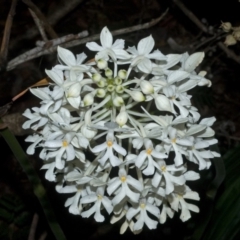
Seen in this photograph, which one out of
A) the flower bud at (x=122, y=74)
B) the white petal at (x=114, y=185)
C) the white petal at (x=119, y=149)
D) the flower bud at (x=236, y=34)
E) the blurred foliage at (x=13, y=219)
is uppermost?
the flower bud at (x=122, y=74)

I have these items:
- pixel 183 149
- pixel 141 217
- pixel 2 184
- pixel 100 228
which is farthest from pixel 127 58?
pixel 2 184

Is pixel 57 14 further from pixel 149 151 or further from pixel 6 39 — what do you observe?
pixel 149 151

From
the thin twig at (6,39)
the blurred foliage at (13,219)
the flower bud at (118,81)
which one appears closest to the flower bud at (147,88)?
the flower bud at (118,81)

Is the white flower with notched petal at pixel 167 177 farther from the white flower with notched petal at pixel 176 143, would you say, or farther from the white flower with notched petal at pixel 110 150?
the white flower with notched petal at pixel 110 150

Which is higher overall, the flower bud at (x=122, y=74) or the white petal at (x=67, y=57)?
the white petal at (x=67, y=57)

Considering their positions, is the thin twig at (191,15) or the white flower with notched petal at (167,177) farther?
the thin twig at (191,15)

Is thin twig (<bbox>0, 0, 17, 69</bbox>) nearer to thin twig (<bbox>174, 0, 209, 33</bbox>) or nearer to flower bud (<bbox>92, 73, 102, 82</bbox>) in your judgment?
flower bud (<bbox>92, 73, 102, 82</bbox>)

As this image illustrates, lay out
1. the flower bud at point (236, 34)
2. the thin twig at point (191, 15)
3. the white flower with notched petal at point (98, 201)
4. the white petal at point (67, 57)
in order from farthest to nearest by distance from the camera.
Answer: the thin twig at point (191, 15)
the flower bud at point (236, 34)
the white flower with notched petal at point (98, 201)
the white petal at point (67, 57)
